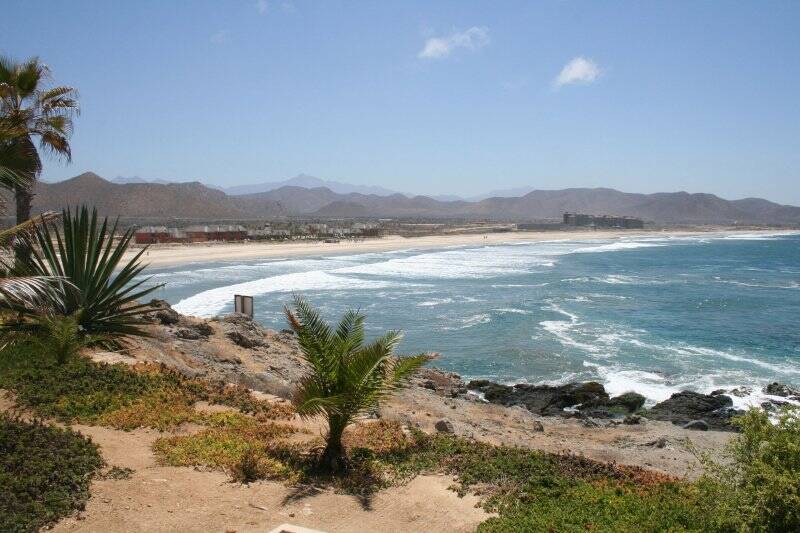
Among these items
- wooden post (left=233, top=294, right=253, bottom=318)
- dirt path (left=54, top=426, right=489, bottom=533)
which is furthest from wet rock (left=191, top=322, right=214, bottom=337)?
dirt path (left=54, top=426, right=489, bottom=533)

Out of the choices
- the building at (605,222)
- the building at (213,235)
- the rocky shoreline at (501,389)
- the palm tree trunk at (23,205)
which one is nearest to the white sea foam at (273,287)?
the rocky shoreline at (501,389)

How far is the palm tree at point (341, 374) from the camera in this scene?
693 cm

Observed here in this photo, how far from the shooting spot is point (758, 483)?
4.78 metres

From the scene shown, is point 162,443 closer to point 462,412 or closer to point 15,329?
point 15,329

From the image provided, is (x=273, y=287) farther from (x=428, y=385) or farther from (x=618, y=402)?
(x=618, y=402)

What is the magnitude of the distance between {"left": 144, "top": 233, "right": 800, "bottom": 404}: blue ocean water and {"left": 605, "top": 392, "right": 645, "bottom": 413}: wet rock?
1.08 meters

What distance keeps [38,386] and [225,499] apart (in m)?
3.63

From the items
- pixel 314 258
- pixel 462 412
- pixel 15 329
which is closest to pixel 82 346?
pixel 15 329

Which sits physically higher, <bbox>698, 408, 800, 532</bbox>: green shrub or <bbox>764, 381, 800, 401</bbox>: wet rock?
<bbox>698, 408, 800, 532</bbox>: green shrub

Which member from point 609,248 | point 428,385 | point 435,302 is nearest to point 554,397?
point 428,385

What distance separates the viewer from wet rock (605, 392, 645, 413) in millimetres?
15594

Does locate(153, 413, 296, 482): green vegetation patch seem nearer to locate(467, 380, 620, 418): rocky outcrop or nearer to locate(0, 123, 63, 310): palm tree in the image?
locate(0, 123, 63, 310): palm tree

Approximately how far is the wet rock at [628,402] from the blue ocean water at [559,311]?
1077 millimetres

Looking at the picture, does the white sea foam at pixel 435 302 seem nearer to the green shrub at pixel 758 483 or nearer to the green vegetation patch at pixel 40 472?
the green vegetation patch at pixel 40 472
